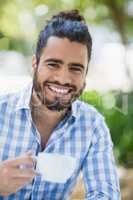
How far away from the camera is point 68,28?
1.21 meters

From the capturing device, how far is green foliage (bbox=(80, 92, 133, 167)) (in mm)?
2174

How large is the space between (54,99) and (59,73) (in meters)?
0.07

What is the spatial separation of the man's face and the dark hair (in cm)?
1

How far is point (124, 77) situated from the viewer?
229 cm

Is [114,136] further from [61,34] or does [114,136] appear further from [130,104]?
[61,34]

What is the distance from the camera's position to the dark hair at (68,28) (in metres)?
1.21

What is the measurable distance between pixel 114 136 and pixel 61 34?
1.09 m

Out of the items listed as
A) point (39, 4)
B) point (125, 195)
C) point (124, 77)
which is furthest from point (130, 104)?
point (39, 4)

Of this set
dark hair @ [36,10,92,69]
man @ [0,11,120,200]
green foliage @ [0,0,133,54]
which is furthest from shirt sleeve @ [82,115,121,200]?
green foliage @ [0,0,133,54]

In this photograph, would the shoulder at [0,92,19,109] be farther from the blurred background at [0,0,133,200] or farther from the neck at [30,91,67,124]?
the blurred background at [0,0,133,200]

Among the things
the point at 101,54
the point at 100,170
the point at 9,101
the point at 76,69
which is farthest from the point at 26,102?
the point at 101,54

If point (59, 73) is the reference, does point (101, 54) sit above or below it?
below

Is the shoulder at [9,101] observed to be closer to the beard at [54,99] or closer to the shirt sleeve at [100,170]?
the beard at [54,99]

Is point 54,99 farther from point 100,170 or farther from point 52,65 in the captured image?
point 100,170
